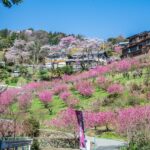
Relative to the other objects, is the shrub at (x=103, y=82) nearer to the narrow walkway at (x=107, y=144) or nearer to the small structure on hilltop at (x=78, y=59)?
the narrow walkway at (x=107, y=144)

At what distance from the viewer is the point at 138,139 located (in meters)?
26.2

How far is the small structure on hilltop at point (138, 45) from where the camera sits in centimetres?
8306

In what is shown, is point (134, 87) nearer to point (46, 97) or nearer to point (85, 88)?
point (85, 88)

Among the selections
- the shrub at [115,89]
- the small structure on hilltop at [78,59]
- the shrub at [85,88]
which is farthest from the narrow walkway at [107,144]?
the small structure on hilltop at [78,59]

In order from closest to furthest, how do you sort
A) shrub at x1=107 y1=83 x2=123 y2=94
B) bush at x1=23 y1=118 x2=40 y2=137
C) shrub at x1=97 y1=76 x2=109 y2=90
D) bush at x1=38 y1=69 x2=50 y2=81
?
1. bush at x1=23 y1=118 x2=40 y2=137
2. shrub at x1=107 y1=83 x2=123 y2=94
3. shrub at x1=97 y1=76 x2=109 y2=90
4. bush at x1=38 y1=69 x2=50 y2=81

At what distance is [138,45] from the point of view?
85.2 meters

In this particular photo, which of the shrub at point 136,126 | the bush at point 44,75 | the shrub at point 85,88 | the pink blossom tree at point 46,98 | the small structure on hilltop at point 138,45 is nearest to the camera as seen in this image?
the shrub at point 136,126

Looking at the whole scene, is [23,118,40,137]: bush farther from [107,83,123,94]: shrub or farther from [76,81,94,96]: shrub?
[76,81,94,96]: shrub

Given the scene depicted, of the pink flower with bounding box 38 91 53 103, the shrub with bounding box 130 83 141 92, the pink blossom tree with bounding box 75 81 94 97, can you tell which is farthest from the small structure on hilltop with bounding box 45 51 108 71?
the shrub with bounding box 130 83 141 92


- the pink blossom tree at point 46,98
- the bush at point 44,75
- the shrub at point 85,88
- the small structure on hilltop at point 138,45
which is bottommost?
the pink blossom tree at point 46,98

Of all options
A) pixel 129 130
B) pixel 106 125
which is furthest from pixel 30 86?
pixel 129 130

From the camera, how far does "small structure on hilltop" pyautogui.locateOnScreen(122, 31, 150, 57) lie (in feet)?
273

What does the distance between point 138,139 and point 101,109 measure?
64.9ft

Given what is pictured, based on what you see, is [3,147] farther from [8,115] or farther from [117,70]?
[117,70]
